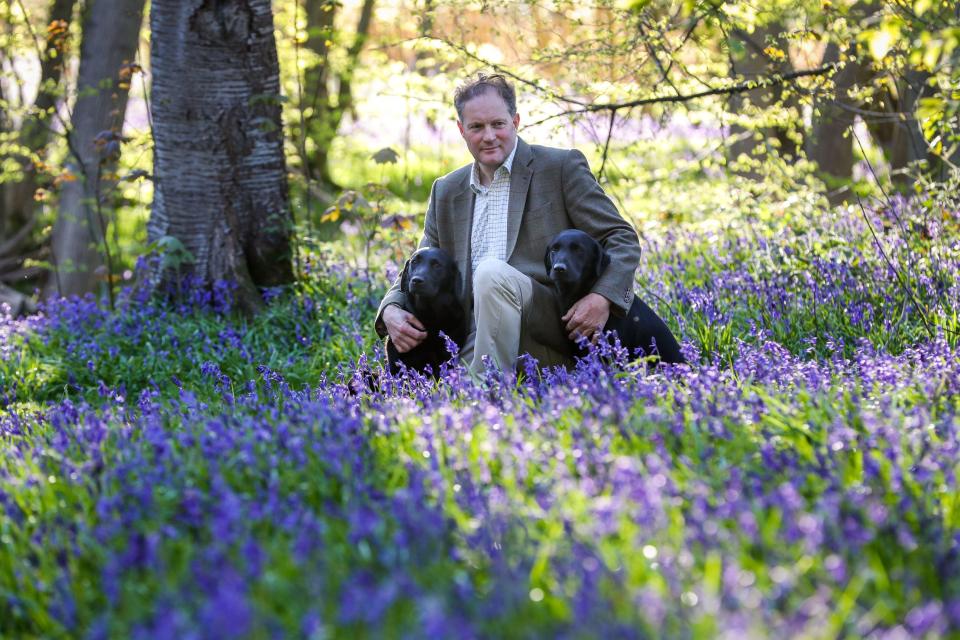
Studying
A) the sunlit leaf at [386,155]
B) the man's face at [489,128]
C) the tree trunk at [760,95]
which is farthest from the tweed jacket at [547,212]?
the tree trunk at [760,95]

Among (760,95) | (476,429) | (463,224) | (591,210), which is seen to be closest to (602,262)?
(591,210)

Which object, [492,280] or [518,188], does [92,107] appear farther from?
[492,280]

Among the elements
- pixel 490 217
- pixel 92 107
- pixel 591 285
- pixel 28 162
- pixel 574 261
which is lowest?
pixel 28 162

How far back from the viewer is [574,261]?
4.82m

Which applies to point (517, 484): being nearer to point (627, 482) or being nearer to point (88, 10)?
point (627, 482)

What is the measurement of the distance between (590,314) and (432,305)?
0.79 metres

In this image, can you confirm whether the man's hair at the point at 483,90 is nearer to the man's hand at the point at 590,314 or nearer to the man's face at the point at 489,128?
the man's face at the point at 489,128

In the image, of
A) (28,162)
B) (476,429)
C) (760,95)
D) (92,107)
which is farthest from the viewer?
(28,162)

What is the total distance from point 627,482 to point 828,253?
16.2ft

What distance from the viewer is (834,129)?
11.0 m

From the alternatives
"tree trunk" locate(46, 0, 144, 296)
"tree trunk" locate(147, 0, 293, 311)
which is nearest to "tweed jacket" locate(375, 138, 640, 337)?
"tree trunk" locate(147, 0, 293, 311)

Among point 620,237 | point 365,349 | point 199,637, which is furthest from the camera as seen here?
point 365,349

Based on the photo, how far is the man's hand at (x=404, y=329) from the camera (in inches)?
198

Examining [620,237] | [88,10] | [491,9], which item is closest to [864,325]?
[620,237]
